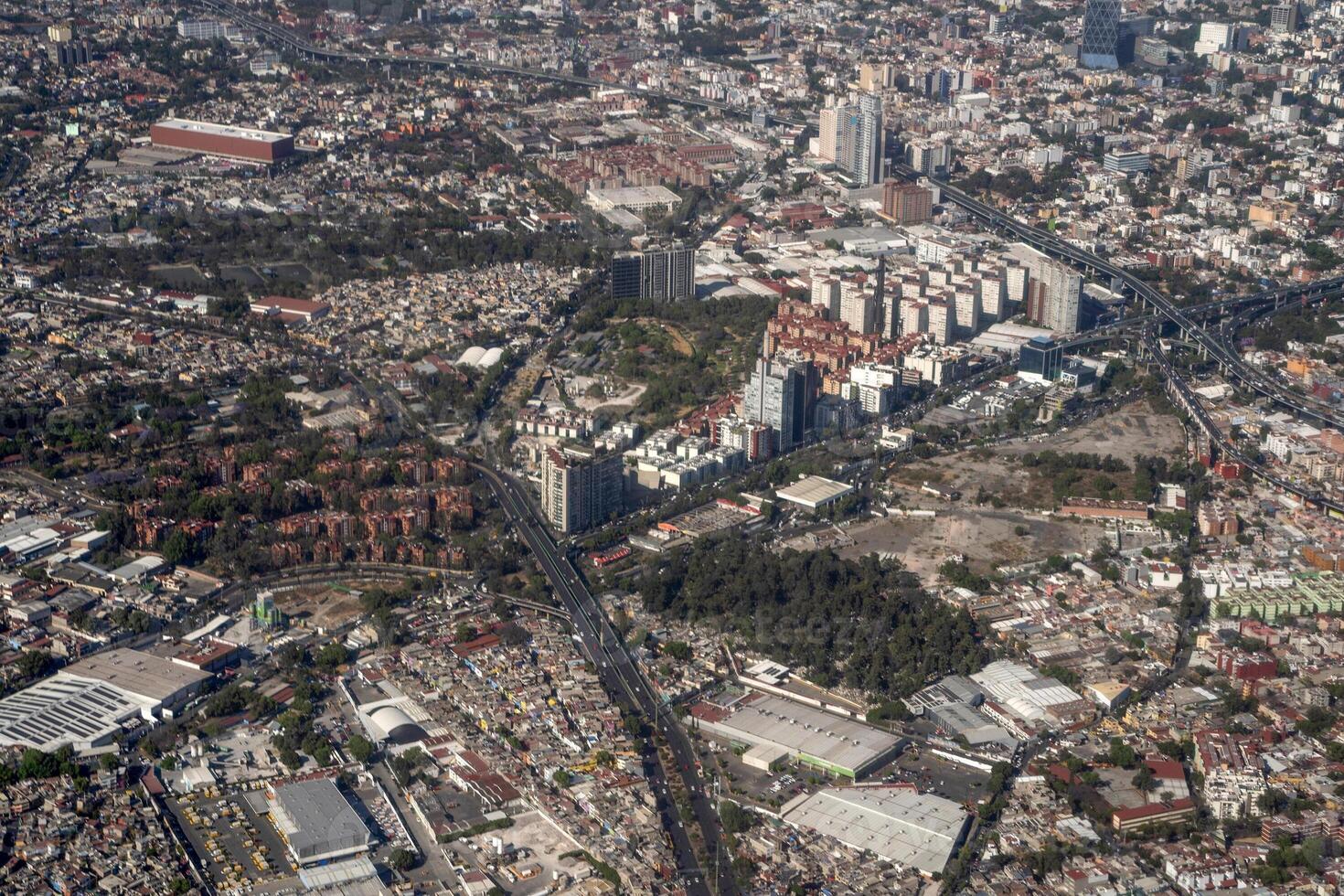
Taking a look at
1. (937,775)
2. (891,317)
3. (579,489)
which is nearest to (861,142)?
(891,317)

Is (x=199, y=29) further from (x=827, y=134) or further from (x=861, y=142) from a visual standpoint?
(x=861, y=142)

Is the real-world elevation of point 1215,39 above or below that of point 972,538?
above

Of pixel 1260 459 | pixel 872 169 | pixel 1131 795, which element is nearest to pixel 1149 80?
pixel 872 169

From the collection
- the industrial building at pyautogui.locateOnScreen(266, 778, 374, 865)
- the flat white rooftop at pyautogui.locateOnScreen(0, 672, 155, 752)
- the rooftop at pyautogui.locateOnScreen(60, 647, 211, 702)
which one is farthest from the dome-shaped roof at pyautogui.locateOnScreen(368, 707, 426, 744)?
the flat white rooftop at pyautogui.locateOnScreen(0, 672, 155, 752)

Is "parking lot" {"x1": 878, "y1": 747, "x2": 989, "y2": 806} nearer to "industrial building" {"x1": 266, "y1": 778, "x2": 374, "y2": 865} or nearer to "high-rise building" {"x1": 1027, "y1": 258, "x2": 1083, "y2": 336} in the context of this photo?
"industrial building" {"x1": 266, "y1": 778, "x2": 374, "y2": 865}

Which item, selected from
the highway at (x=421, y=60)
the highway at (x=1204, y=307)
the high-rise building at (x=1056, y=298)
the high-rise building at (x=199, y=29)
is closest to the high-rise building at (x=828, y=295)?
→ the high-rise building at (x=1056, y=298)

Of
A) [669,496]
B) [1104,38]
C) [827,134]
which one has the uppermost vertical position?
[1104,38]

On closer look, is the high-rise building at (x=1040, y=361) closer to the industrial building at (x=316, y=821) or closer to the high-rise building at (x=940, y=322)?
the high-rise building at (x=940, y=322)
